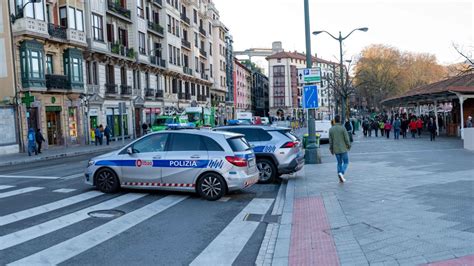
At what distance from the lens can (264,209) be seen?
348 inches

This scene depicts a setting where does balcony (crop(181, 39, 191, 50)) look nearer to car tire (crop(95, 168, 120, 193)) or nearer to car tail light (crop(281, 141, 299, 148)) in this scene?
car tail light (crop(281, 141, 299, 148))

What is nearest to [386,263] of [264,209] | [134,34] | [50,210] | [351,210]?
[351,210]

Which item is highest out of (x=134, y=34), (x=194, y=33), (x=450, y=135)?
(x=194, y=33)

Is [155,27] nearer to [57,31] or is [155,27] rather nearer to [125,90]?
[125,90]

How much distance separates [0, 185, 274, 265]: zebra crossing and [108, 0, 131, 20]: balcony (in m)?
30.7

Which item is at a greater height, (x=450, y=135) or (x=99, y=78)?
(x=99, y=78)

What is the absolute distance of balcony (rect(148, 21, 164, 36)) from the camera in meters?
46.2

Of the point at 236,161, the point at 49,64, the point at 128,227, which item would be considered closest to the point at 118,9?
the point at 49,64

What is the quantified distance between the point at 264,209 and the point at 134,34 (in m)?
36.9

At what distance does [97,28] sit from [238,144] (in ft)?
97.7

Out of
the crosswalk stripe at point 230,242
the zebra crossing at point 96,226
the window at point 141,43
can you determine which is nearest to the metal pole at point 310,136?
the zebra crossing at point 96,226

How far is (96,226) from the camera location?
7.18m

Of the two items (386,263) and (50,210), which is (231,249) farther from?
(50,210)

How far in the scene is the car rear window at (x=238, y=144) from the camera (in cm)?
975
